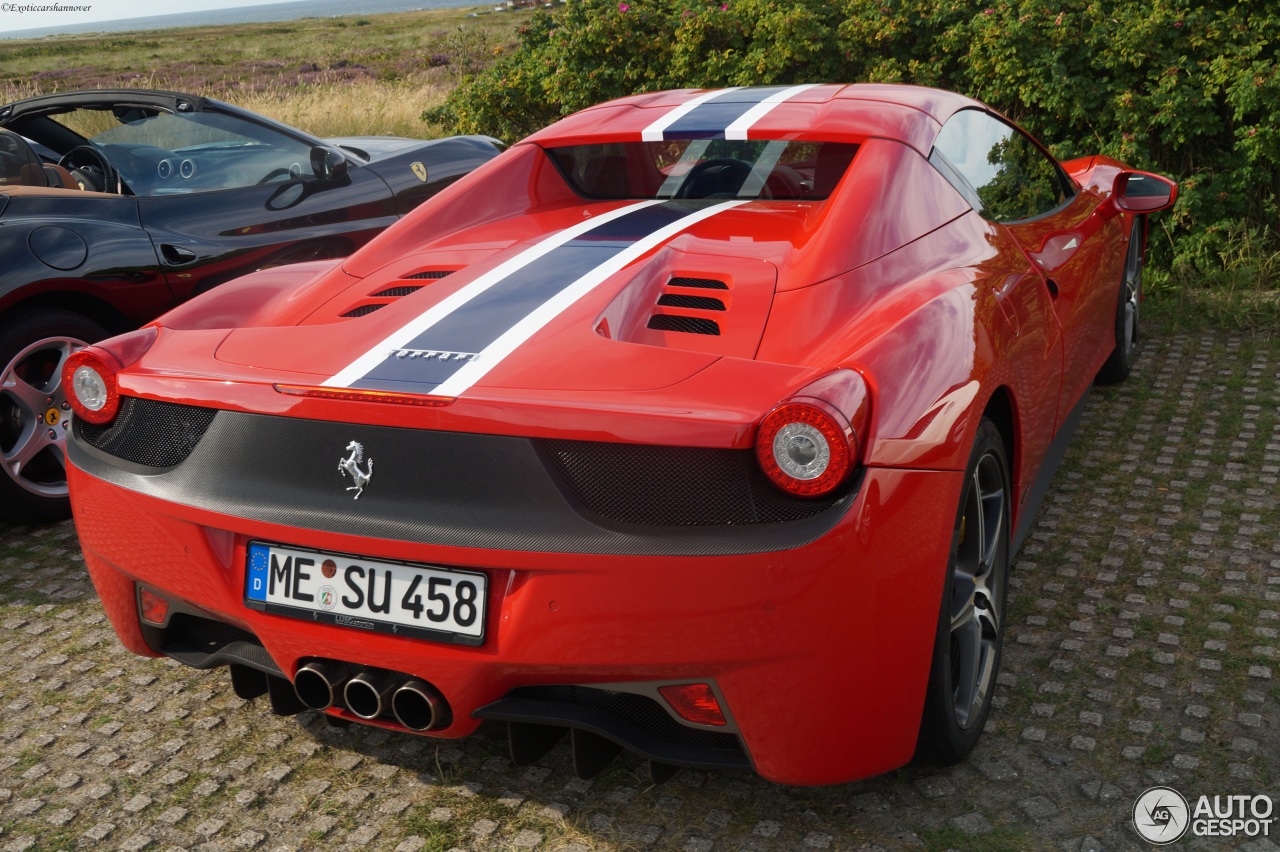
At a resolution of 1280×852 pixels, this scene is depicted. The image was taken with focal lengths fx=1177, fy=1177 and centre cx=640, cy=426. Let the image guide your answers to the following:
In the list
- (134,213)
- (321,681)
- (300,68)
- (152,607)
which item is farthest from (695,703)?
(300,68)

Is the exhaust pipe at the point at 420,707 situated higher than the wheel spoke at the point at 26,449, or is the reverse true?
the exhaust pipe at the point at 420,707

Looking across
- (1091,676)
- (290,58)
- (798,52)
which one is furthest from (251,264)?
(290,58)

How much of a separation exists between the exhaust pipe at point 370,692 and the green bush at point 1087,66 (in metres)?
5.81

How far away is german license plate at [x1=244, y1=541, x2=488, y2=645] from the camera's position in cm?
213

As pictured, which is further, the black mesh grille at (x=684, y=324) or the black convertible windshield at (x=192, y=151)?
the black convertible windshield at (x=192, y=151)

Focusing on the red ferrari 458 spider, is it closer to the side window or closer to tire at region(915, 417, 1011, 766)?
tire at region(915, 417, 1011, 766)

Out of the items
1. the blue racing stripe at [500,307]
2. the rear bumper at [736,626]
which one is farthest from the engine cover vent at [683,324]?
the rear bumper at [736,626]

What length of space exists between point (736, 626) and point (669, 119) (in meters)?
1.87

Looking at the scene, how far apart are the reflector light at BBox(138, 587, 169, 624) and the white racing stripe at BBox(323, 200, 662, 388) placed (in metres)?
0.71

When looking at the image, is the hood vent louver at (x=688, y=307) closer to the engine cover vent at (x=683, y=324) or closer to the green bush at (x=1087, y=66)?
the engine cover vent at (x=683, y=324)

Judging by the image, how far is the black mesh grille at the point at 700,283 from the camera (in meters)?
2.58

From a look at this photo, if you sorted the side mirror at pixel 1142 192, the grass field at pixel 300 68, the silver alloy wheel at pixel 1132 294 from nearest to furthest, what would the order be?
the side mirror at pixel 1142 192, the silver alloy wheel at pixel 1132 294, the grass field at pixel 300 68

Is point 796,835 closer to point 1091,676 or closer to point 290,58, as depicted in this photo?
point 1091,676

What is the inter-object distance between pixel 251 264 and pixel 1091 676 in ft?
11.7
